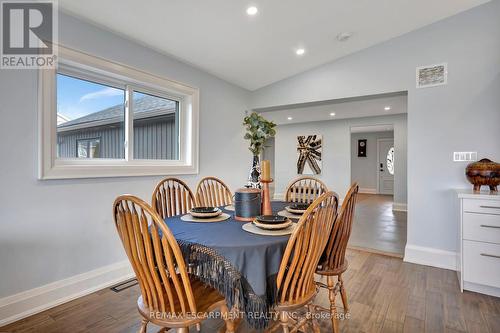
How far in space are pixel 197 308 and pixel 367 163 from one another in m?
9.95

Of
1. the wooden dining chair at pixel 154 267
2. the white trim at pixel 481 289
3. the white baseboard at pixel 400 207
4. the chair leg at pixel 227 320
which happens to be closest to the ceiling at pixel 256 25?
the wooden dining chair at pixel 154 267

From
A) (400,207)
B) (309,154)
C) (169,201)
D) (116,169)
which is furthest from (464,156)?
(309,154)

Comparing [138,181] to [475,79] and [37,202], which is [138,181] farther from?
[475,79]

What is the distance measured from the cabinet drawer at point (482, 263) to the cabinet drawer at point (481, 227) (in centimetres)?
5

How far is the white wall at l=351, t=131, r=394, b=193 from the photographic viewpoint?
9.67m

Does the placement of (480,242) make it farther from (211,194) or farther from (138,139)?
(138,139)

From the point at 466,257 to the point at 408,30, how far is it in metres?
2.54

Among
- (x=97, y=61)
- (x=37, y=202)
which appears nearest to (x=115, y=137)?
(x=97, y=61)

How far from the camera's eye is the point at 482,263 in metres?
2.27

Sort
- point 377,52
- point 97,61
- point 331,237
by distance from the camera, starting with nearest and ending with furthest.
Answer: point 331,237 < point 97,61 < point 377,52

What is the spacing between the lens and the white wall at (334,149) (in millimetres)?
6496

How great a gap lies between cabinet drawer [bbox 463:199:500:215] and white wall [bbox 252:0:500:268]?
2.03 ft

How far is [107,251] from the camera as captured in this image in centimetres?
244

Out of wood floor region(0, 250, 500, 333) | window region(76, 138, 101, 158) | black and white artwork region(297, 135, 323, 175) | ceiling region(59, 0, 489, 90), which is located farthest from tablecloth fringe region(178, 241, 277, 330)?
black and white artwork region(297, 135, 323, 175)
